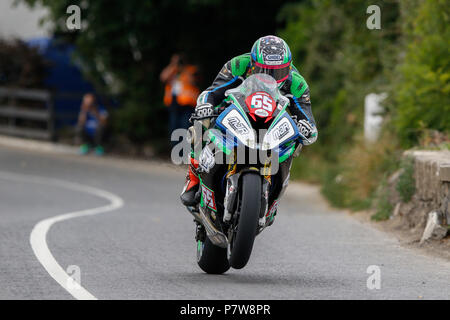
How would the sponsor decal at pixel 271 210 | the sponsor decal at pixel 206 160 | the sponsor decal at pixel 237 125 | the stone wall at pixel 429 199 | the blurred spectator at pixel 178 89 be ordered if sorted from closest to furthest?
the sponsor decal at pixel 237 125, the sponsor decal at pixel 206 160, the sponsor decal at pixel 271 210, the stone wall at pixel 429 199, the blurred spectator at pixel 178 89

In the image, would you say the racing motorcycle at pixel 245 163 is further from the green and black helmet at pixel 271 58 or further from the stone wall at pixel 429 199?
the stone wall at pixel 429 199

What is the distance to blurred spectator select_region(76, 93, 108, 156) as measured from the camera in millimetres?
25666

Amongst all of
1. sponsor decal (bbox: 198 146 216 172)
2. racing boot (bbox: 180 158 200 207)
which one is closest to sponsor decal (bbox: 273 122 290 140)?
sponsor decal (bbox: 198 146 216 172)

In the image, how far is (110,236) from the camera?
35.3 feet

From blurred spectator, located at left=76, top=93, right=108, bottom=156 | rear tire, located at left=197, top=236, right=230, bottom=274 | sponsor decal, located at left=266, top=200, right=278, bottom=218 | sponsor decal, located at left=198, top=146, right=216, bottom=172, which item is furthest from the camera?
blurred spectator, located at left=76, top=93, right=108, bottom=156

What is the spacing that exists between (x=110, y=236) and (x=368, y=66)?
→ 9.09m

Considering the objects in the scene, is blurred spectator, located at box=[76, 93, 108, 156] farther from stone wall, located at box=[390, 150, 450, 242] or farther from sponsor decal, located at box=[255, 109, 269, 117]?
sponsor decal, located at box=[255, 109, 269, 117]

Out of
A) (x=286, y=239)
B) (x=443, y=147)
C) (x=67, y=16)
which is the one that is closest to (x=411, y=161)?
Result: (x=443, y=147)

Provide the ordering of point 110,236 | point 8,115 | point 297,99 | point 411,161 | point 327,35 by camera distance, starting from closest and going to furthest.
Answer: point 297,99 → point 110,236 → point 411,161 → point 327,35 → point 8,115

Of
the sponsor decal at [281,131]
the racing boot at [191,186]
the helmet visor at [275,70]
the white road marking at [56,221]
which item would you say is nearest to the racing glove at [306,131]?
the sponsor decal at [281,131]

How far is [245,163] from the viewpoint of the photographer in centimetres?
750

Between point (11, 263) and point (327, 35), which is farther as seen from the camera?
point (327, 35)

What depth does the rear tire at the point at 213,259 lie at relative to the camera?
325 inches

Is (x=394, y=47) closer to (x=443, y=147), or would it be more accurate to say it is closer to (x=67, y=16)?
(x=443, y=147)
